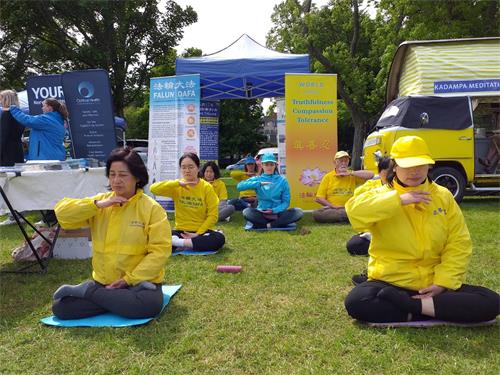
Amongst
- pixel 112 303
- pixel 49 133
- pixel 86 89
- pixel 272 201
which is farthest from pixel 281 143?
pixel 112 303

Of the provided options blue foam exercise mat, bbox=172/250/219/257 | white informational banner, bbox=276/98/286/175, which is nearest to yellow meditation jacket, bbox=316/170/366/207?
white informational banner, bbox=276/98/286/175

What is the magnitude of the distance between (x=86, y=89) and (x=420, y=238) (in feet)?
23.8

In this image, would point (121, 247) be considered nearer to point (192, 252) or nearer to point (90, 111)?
point (192, 252)

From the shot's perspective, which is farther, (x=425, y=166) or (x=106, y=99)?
(x=106, y=99)

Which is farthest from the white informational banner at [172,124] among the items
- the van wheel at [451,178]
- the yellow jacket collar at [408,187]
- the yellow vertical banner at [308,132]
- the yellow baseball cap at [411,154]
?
the yellow baseball cap at [411,154]

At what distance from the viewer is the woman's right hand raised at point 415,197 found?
289 centimetres

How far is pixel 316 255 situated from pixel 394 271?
2235 mm

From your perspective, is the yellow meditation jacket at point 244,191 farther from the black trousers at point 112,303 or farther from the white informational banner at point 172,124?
the black trousers at point 112,303

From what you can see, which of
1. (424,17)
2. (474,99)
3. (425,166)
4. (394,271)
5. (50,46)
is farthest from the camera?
(50,46)

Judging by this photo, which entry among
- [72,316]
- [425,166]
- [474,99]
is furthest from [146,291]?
[474,99]

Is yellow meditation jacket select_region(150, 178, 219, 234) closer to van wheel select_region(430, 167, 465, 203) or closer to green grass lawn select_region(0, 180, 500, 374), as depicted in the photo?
green grass lawn select_region(0, 180, 500, 374)

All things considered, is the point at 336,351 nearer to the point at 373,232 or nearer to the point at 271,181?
the point at 373,232

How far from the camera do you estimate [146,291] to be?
341 cm

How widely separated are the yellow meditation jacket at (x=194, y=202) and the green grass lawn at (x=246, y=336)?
46.0 inches
